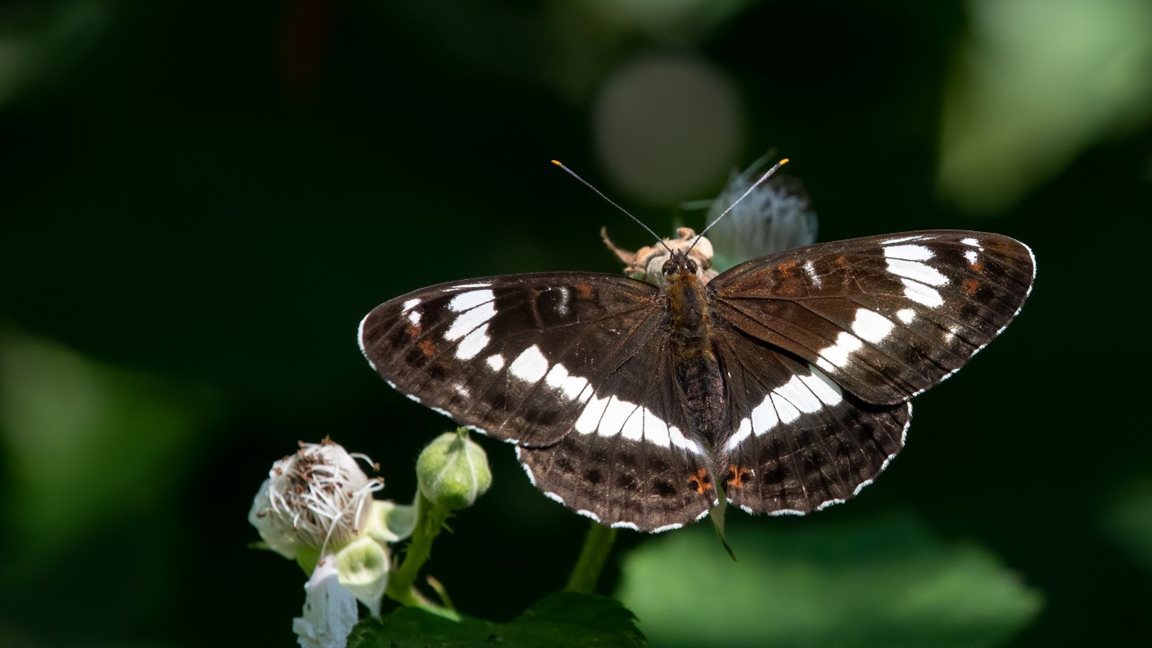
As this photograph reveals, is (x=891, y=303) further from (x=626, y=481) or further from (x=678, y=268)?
(x=626, y=481)

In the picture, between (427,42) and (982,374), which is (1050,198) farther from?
(427,42)

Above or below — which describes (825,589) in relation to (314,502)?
above

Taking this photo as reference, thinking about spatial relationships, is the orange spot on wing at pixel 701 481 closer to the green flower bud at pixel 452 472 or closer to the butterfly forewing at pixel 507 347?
the butterfly forewing at pixel 507 347

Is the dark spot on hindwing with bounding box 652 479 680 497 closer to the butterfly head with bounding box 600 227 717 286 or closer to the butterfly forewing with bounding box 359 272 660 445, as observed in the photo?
the butterfly forewing with bounding box 359 272 660 445

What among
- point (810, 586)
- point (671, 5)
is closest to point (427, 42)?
point (671, 5)

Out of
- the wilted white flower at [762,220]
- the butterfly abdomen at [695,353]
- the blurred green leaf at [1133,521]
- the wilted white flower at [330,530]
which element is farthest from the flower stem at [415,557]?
the blurred green leaf at [1133,521]

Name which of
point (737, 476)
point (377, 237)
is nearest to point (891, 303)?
point (737, 476)

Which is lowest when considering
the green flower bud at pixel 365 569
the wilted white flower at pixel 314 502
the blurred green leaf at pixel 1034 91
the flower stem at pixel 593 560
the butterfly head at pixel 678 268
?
the green flower bud at pixel 365 569
